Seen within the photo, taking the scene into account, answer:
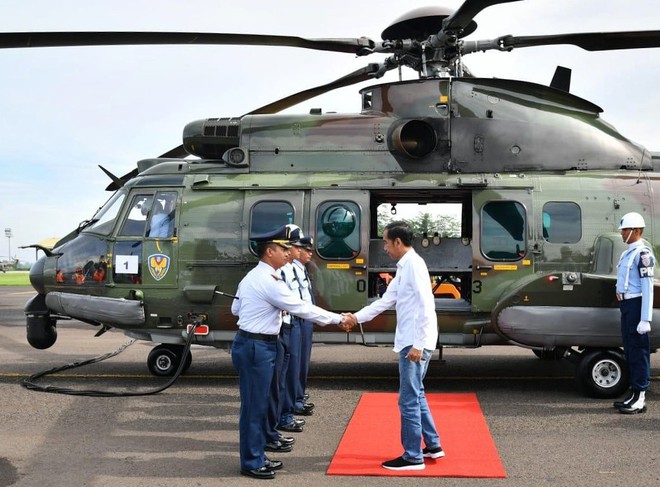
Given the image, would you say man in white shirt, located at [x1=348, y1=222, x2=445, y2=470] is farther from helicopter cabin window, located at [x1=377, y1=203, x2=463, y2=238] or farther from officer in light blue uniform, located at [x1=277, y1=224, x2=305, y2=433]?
helicopter cabin window, located at [x1=377, y1=203, x2=463, y2=238]

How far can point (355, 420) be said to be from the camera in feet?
25.4

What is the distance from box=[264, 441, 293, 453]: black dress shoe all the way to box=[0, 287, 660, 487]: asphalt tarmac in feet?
0.27

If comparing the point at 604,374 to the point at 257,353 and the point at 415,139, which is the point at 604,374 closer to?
the point at 415,139

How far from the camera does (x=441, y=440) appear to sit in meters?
6.85

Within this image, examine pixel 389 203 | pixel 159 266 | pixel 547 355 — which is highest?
pixel 389 203

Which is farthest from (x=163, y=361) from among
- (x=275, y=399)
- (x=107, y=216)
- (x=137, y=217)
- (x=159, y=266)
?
(x=275, y=399)

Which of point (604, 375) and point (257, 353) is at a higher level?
point (257, 353)

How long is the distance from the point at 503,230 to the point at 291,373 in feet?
12.4

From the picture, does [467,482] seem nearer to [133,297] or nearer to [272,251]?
[272,251]

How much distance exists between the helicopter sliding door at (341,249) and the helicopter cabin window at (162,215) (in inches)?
76.7

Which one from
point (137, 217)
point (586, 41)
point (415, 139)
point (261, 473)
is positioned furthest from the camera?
point (137, 217)

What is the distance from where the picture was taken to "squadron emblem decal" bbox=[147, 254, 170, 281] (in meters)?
9.95

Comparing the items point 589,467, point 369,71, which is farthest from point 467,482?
point 369,71

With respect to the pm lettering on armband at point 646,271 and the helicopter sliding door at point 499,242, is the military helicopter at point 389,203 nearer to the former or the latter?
the helicopter sliding door at point 499,242
